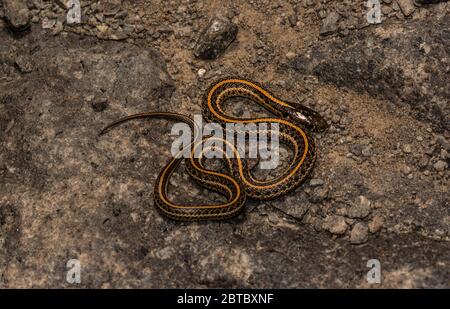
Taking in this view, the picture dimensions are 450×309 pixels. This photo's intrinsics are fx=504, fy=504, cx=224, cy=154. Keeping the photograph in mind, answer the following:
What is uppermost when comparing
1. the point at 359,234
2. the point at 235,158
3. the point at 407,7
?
the point at 407,7

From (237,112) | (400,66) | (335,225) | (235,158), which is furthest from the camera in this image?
(237,112)

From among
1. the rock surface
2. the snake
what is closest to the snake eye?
the snake

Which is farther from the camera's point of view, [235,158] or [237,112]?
[237,112]

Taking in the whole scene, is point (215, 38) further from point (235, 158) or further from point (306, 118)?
point (235, 158)

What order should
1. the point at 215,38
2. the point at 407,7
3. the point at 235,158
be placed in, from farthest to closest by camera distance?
the point at 215,38
the point at 407,7
the point at 235,158

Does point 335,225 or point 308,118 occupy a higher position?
point 308,118

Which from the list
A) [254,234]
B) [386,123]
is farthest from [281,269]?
[386,123]

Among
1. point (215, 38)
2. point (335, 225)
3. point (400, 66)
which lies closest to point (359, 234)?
point (335, 225)

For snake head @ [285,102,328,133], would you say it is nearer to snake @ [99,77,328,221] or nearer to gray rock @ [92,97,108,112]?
snake @ [99,77,328,221]
